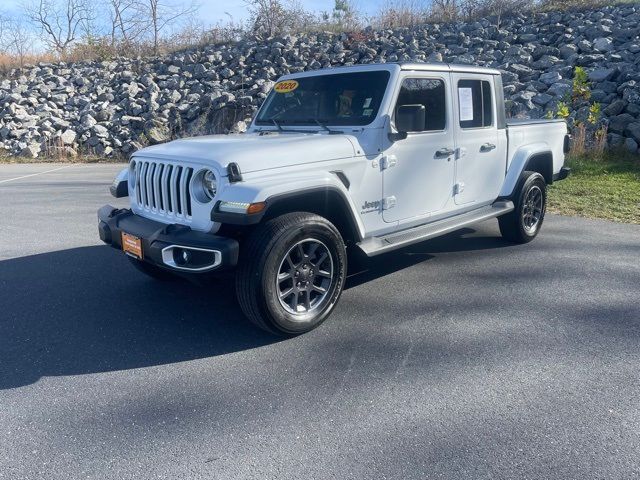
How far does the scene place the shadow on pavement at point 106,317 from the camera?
3.86 m

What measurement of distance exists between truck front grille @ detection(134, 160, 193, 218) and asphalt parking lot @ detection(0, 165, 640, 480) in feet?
2.20

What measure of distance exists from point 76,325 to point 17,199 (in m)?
6.69

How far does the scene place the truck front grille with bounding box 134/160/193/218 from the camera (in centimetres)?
405

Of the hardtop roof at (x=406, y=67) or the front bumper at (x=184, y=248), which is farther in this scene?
the hardtop roof at (x=406, y=67)

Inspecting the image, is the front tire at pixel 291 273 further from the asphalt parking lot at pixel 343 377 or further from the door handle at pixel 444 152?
the door handle at pixel 444 152

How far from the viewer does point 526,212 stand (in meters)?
6.59

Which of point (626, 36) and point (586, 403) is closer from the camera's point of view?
point (586, 403)

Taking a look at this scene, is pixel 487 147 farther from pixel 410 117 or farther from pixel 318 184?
pixel 318 184

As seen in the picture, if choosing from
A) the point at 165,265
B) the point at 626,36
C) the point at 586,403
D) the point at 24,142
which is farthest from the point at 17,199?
the point at 626,36

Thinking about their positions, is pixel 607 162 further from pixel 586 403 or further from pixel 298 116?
pixel 586 403

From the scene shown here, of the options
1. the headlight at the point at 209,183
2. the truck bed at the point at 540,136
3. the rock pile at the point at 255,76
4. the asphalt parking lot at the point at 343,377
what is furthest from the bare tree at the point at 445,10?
the headlight at the point at 209,183

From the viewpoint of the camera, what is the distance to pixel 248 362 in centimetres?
379

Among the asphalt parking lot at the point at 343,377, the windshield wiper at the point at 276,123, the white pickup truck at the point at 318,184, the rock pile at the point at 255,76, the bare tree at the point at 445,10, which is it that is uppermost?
the bare tree at the point at 445,10

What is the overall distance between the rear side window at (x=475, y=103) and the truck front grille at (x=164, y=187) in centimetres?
284
